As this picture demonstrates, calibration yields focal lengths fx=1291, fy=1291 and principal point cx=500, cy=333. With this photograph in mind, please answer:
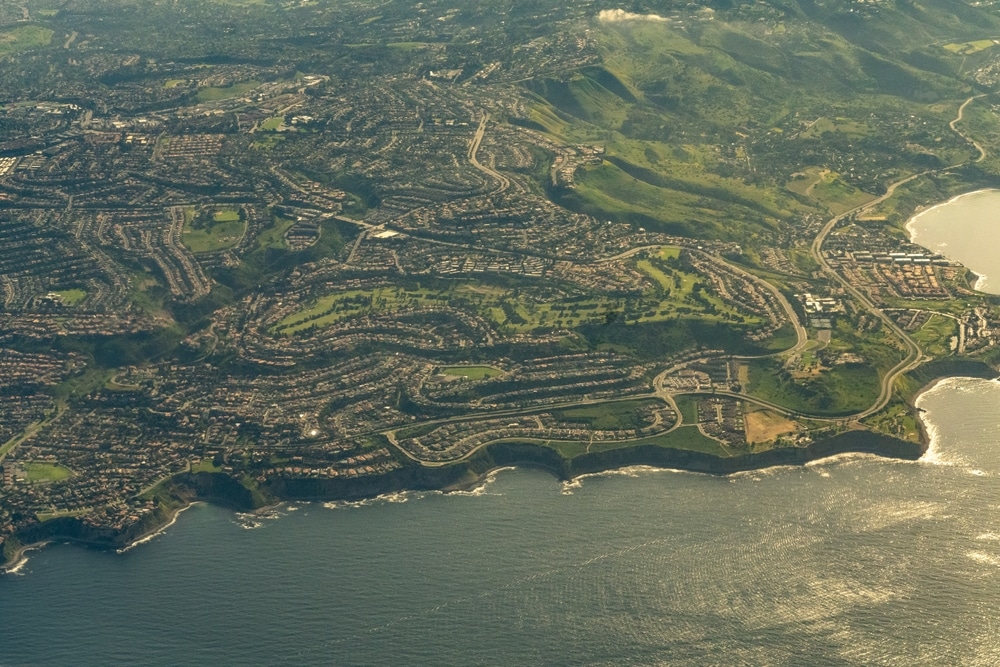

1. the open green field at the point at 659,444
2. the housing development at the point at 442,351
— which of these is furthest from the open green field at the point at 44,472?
the open green field at the point at 659,444

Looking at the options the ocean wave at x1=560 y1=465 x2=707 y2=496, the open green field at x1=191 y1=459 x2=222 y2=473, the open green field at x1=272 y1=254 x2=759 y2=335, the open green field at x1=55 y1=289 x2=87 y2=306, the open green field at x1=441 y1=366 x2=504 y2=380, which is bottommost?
the open green field at x1=191 y1=459 x2=222 y2=473

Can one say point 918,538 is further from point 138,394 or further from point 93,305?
point 93,305

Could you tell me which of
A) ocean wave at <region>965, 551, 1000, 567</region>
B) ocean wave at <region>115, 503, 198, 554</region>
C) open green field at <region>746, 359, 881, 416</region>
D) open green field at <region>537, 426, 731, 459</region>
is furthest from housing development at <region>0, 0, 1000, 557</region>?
ocean wave at <region>965, 551, 1000, 567</region>

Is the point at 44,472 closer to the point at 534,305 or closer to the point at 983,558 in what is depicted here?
the point at 534,305

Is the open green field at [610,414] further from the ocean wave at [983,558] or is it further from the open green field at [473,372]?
the ocean wave at [983,558]

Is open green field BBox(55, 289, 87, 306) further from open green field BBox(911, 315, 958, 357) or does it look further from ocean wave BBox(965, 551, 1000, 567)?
ocean wave BBox(965, 551, 1000, 567)

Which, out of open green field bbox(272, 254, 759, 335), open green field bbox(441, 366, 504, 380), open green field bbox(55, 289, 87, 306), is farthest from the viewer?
open green field bbox(55, 289, 87, 306)

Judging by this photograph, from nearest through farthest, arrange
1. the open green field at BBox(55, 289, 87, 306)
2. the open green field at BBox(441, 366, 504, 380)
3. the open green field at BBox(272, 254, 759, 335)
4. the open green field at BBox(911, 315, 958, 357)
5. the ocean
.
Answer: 1. the ocean
2. the open green field at BBox(441, 366, 504, 380)
3. the open green field at BBox(911, 315, 958, 357)
4. the open green field at BBox(272, 254, 759, 335)
5. the open green field at BBox(55, 289, 87, 306)
